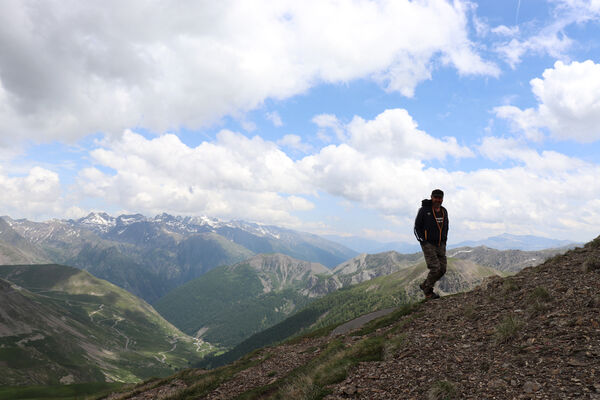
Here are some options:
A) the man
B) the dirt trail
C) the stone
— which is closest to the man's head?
the man

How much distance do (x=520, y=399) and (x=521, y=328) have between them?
465 cm

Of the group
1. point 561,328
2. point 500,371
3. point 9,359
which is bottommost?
point 9,359

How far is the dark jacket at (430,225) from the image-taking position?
58.3ft

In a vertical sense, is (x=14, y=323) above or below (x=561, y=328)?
below

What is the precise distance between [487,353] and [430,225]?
365 inches

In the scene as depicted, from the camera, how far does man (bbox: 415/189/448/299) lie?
17.8 m

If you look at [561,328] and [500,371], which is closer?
[500,371]

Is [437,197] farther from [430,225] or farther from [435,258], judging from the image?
[435,258]

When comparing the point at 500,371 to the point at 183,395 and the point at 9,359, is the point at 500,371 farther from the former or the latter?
the point at 9,359

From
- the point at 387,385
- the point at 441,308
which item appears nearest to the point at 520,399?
the point at 387,385

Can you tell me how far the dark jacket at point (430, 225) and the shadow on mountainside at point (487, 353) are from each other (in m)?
3.84

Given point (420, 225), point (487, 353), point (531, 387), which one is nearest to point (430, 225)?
point (420, 225)

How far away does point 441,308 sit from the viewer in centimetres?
1666

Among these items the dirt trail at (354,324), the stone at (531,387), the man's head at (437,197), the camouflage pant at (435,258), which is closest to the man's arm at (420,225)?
the camouflage pant at (435,258)
